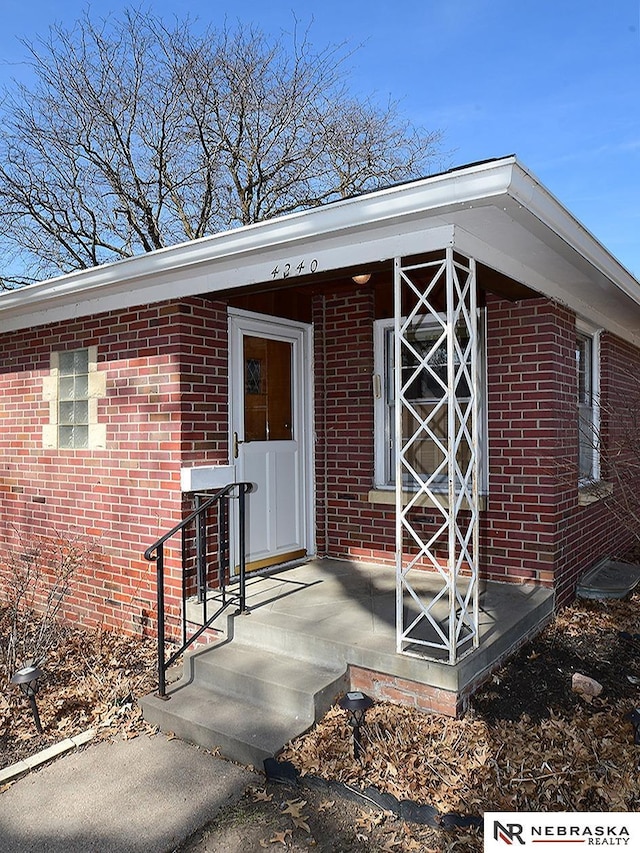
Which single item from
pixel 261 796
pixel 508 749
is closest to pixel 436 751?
pixel 508 749

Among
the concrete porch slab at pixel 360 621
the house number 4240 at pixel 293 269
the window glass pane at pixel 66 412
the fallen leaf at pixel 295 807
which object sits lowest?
the fallen leaf at pixel 295 807

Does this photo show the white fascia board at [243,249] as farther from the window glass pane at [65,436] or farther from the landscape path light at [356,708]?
the landscape path light at [356,708]

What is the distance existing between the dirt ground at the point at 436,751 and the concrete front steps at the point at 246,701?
11 centimetres

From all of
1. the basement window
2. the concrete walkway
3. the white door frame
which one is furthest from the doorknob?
the concrete walkway

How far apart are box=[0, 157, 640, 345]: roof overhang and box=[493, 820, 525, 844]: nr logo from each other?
9.13 ft

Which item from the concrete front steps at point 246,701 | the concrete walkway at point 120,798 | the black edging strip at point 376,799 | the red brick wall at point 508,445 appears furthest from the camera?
the red brick wall at point 508,445

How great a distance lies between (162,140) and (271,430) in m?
10.9

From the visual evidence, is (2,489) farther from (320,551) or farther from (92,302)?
(320,551)

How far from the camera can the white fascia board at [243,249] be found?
3035 millimetres

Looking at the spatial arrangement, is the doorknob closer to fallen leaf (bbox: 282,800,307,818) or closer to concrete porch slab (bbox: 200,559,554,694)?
concrete porch slab (bbox: 200,559,554,694)

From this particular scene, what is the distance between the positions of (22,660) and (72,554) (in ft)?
3.72

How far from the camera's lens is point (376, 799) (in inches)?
113

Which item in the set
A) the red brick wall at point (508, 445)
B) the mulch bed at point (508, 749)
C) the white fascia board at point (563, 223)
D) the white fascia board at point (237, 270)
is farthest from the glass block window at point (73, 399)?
the white fascia board at point (563, 223)

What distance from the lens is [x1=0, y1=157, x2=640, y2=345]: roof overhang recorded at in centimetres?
310
